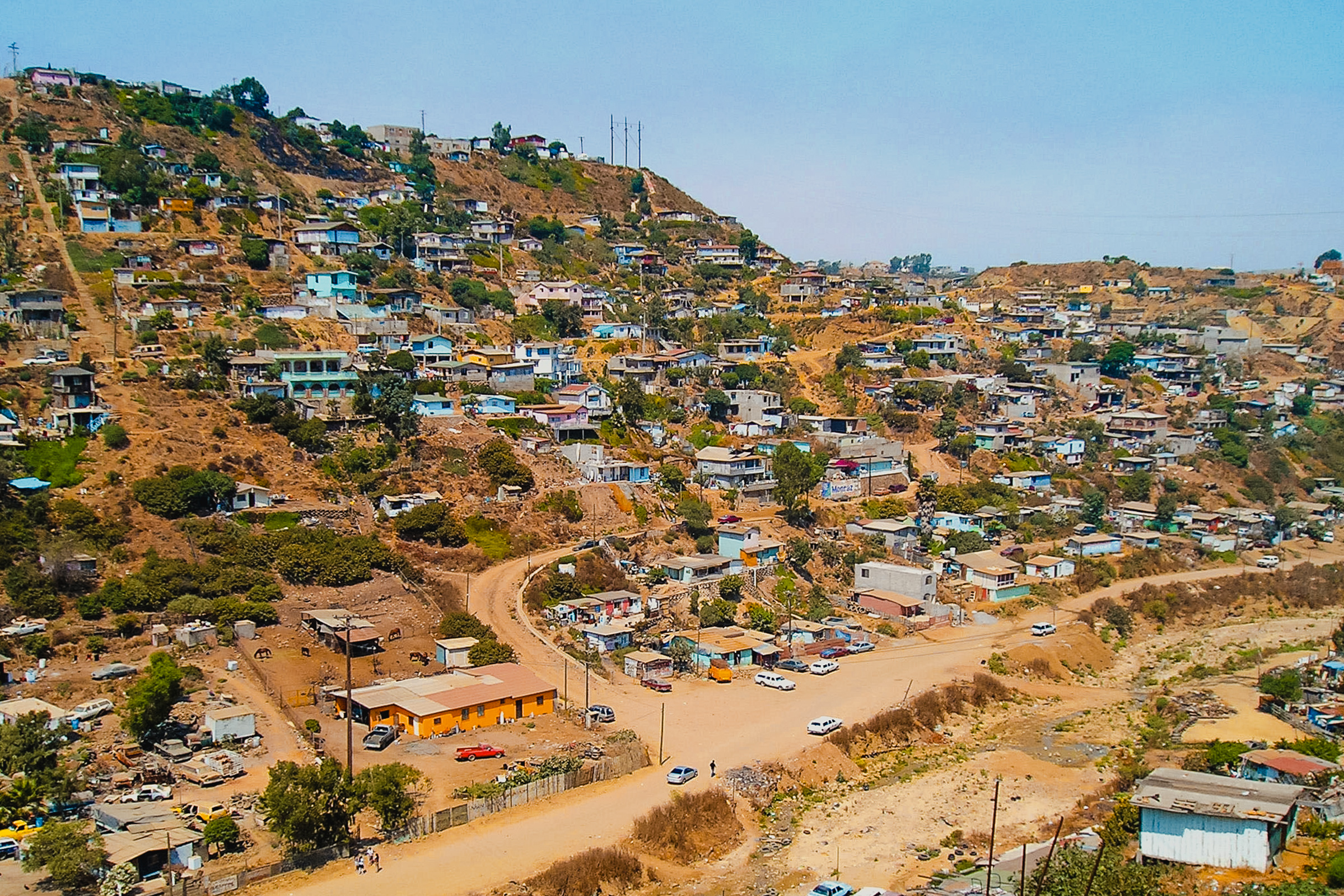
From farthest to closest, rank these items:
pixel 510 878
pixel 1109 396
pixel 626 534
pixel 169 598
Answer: pixel 1109 396, pixel 626 534, pixel 169 598, pixel 510 878

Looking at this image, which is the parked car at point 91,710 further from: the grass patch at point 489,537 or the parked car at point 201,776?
the grass patch at point 489,537

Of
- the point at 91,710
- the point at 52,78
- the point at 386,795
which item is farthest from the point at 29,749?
the point at 52,78

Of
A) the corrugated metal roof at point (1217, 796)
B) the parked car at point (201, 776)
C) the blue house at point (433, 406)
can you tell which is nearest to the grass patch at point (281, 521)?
the blue house at point (433, 406)

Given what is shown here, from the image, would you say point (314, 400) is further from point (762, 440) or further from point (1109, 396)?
point (1109, 396)

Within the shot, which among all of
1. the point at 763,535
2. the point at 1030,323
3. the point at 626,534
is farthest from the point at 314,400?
the point at 1030,323

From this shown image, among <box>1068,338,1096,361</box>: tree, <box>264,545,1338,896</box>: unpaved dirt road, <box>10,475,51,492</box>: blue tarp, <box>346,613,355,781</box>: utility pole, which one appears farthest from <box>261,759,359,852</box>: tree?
<box>1068,338,1096,361</box>: tree

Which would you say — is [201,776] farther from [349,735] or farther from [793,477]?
[793,477]
